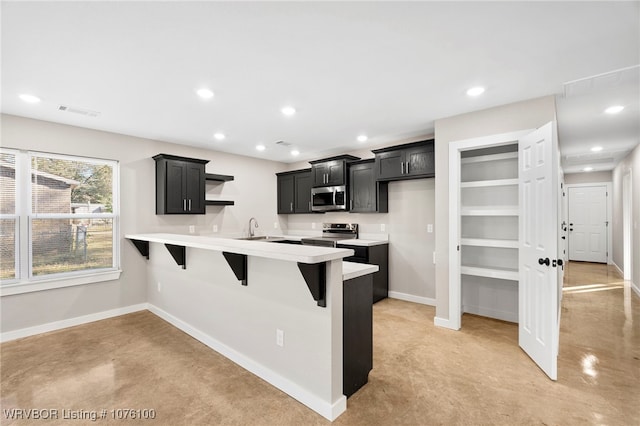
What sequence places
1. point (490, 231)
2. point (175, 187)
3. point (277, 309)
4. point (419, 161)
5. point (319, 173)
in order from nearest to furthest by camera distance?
point (277, 309) → point (490, 231) → point (419, 161) → point (175, 187) → point (319, 173)

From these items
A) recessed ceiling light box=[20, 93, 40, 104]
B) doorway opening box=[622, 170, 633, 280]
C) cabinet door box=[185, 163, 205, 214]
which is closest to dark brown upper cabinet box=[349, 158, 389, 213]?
cabinet door box=[185, 163, 205, 214]

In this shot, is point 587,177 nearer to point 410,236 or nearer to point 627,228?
point 627,228

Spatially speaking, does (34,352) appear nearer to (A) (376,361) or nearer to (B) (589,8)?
(A) (376,361)

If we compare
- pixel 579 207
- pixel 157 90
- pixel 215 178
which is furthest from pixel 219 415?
pixel 579 207

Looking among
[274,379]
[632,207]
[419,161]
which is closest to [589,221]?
[632,207]

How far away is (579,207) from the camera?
8086 mm

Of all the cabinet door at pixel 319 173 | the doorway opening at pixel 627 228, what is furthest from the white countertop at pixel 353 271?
the doorway opening at pixel 627 228

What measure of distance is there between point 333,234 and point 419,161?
2149 mm

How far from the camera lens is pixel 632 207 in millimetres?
5438

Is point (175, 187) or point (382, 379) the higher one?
point (175, 187)

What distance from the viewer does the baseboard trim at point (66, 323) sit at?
3.34 metres

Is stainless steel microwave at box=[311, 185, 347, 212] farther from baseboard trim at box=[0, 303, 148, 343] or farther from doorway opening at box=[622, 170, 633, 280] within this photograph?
doorway opening at box=[622, 170, 633, 280]

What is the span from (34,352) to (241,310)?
2262 mm

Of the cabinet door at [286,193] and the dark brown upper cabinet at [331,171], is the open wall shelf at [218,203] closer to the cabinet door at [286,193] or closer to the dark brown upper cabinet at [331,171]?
the cabinet door at [286,193]
